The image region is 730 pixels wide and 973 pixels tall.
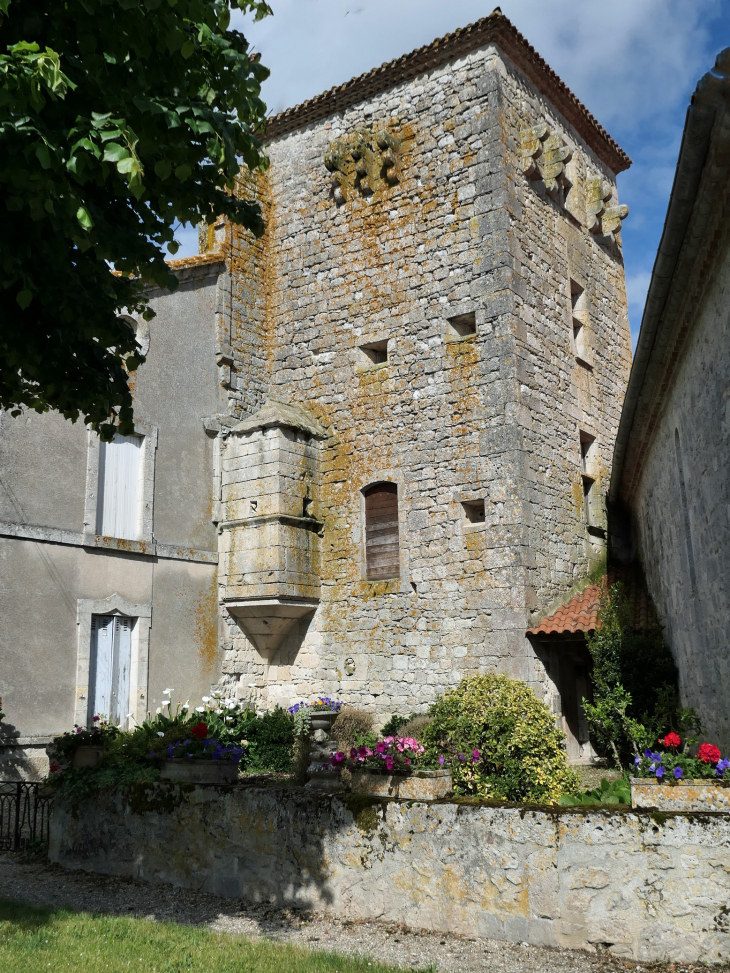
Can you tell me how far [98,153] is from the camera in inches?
171

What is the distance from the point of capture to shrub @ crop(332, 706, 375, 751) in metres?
12.1

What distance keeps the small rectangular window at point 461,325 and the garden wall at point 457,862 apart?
27.7 feet

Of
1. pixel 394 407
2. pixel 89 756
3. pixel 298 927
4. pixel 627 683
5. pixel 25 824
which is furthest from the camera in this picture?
pixel 394 407

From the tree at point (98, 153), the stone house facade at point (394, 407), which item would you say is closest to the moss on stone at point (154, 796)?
the tree at point (98, 153)

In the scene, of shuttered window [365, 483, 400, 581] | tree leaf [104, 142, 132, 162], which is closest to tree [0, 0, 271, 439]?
tree leaf [104, 142, 132, 162]

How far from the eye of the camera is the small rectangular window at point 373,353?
14.0m

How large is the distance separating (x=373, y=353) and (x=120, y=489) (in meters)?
4.64

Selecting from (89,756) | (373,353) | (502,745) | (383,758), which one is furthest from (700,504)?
(373,353)

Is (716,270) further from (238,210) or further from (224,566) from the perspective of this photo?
(224,566)

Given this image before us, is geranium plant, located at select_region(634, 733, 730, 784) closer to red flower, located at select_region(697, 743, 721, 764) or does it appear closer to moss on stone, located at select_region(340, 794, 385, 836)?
red flower, located at select_region(697, 743, 721, 764)

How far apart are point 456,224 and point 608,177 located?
5.59m

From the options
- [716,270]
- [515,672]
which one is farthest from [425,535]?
[716,270]

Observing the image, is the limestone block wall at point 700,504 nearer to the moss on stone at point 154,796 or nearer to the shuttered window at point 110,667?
the moss on stone at point 154,796

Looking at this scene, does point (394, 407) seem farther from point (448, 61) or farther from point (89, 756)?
point (89, 756)
